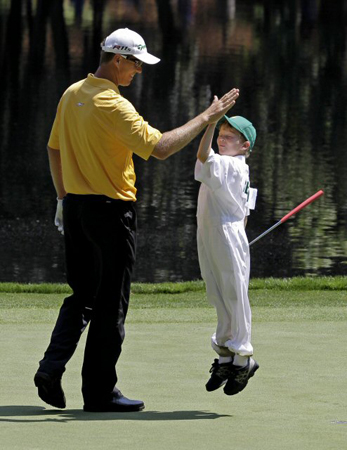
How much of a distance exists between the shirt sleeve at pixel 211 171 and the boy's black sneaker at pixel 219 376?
75 centimetres

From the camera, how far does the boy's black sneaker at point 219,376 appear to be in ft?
19.1

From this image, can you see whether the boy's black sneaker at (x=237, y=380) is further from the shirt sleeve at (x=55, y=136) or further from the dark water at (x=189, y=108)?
the dark water at (x=189, y=108)

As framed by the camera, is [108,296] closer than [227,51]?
Yes

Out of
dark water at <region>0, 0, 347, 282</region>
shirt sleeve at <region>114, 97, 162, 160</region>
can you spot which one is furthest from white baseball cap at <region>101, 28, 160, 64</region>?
dark water at <region>0, 0, 347, 282</region>

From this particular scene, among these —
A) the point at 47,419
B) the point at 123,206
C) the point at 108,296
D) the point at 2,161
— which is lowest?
the point at 2,161

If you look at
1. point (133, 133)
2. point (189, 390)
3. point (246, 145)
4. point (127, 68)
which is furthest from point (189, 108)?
point (133, 133)

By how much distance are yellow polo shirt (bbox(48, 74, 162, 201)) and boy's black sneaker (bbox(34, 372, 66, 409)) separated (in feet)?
2.50

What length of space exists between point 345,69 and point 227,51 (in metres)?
4.52

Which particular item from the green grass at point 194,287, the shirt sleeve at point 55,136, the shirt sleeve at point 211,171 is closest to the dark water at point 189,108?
the green grass at point 194,287

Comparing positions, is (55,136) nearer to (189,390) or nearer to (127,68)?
(127,68)

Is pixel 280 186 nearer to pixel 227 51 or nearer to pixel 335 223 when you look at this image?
pixel 335 223

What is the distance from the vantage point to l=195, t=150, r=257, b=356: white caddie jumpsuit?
578cm

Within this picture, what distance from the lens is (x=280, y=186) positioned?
23.9 metres

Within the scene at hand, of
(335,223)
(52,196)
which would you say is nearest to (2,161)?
(52,196)
